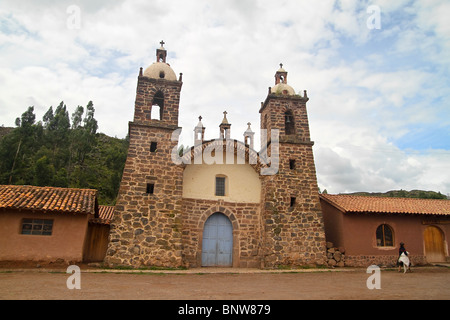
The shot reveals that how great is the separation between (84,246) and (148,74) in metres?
8.70

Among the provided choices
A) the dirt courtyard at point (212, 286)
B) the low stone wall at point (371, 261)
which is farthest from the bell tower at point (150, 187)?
the low stone wall at point (371, 261)

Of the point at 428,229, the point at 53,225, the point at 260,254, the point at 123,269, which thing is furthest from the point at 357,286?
the point at 53,225

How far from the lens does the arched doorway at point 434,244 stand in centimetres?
1659

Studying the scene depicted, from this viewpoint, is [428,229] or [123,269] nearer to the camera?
[123,269]

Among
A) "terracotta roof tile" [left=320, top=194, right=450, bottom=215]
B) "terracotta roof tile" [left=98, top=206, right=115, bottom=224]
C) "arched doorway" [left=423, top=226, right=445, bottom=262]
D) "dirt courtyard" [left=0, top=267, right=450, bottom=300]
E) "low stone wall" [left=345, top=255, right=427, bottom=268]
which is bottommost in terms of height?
"dirt courtyard" [left=0, top=267, right=450, bottom=300]

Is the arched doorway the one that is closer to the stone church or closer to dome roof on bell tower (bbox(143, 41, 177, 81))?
the stone church

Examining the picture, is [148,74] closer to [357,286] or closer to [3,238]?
[3,238]

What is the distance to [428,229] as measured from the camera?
16719mm

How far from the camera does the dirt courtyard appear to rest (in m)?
7.70

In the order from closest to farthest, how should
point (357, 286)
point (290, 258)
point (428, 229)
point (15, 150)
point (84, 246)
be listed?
point (357, 286) < point (84, 246) < point (290, 258) < point (428, 229) < point (15, 150)

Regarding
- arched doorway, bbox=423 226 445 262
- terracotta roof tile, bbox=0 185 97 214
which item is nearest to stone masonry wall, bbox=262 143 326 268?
arched doorway, bbox=423 226 445 262

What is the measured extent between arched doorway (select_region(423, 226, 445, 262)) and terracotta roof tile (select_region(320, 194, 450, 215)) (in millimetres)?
1193

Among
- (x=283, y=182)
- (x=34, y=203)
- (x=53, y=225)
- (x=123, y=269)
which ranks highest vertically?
(x=283, y=182)

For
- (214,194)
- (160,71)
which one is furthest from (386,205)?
(160,71)
